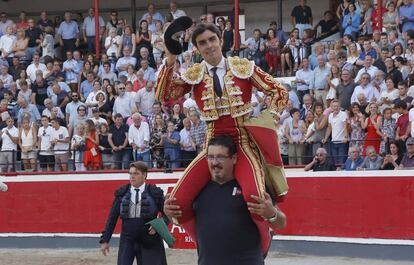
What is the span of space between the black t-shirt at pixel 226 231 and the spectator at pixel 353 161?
780 centimetres

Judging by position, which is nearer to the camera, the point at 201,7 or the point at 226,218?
the point at 226,218

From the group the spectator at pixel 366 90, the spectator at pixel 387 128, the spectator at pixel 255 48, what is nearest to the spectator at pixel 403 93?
the spectator at pixel 387 128

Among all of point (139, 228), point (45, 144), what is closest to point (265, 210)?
point (139, 228)

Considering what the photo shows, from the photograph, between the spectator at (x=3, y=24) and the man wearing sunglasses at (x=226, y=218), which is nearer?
the man wearing sunglasses at (x=226, y=218)

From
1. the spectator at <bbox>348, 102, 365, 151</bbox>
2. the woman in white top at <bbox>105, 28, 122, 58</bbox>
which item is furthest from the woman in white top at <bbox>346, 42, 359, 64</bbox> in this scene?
the woman in white top at <bbox>105, 28, 122, 58</bbox>

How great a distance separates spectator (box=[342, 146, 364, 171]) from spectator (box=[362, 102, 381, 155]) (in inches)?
5.2

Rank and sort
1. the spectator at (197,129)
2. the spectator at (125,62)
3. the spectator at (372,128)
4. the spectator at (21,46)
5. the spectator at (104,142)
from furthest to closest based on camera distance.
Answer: the spectator at (21,46) < the spectator at (125,62) < the spectator at (104,142) < the spectator at (197,129) < the spectator at (372,128)

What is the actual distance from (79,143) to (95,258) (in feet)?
6.19

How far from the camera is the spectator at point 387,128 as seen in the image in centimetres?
1254

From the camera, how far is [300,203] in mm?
13875

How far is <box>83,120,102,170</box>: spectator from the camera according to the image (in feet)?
49.7

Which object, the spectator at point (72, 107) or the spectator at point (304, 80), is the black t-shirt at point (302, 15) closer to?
the spectator at point (304, 80)

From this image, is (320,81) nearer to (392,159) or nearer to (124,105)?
(392,159)

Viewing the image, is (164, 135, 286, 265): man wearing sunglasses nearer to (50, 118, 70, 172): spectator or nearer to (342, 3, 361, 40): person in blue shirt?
(50, 118, 70, 172): spectator
